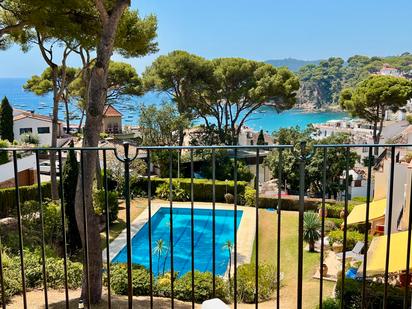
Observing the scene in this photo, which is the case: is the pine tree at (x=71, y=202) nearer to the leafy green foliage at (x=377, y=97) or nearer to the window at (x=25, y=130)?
the leafy green foliage at (x=377, y=97)

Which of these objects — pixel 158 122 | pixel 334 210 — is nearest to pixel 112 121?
pixel 158 122

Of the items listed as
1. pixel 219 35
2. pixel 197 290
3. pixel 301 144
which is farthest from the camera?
pixel 219 35

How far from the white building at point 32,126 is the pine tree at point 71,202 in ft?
52.4

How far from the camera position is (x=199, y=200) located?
17969mm

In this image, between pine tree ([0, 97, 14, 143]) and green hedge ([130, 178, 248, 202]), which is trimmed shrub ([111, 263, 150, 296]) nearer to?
green hedge ([130, 178, 248, 202])

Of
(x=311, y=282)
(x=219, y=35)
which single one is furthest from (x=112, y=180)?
(x=219, y=35)

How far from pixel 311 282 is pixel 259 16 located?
84620 millimetres

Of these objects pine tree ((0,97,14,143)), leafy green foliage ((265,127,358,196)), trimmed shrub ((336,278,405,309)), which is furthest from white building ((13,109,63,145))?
trimmed shrub ((336,278,405,309))

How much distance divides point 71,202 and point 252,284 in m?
5.61

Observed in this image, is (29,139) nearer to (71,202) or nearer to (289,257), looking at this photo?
(71,202)

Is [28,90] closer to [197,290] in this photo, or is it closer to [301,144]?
[197,290]

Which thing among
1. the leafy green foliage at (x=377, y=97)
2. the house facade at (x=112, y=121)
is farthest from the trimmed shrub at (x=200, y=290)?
the house facade at (x=112, y=121)

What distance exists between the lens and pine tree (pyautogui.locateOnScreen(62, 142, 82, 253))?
1059cm

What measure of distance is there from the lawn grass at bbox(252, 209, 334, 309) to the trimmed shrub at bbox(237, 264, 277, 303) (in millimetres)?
331
